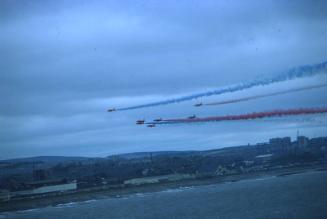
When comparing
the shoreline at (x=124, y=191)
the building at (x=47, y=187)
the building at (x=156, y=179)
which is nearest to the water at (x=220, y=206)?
the shoreline at (x=124, y=191)

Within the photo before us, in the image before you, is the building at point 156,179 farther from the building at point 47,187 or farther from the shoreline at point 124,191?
the building at point 47,187

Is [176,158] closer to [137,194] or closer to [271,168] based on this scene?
[271,168]

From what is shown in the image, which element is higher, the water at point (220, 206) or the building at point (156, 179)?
the building at point (156, 179)

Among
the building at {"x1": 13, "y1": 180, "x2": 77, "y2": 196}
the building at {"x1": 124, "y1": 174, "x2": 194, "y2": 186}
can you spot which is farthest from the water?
the building at {"x1": 124, "y1": 174, "x2": 194, "y2": 186}

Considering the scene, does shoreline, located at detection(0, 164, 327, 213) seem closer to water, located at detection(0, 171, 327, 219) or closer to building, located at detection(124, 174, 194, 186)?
building, located at detection(124, 174, 194, 186)

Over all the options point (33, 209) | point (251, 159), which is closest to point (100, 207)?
point (33, 209)
